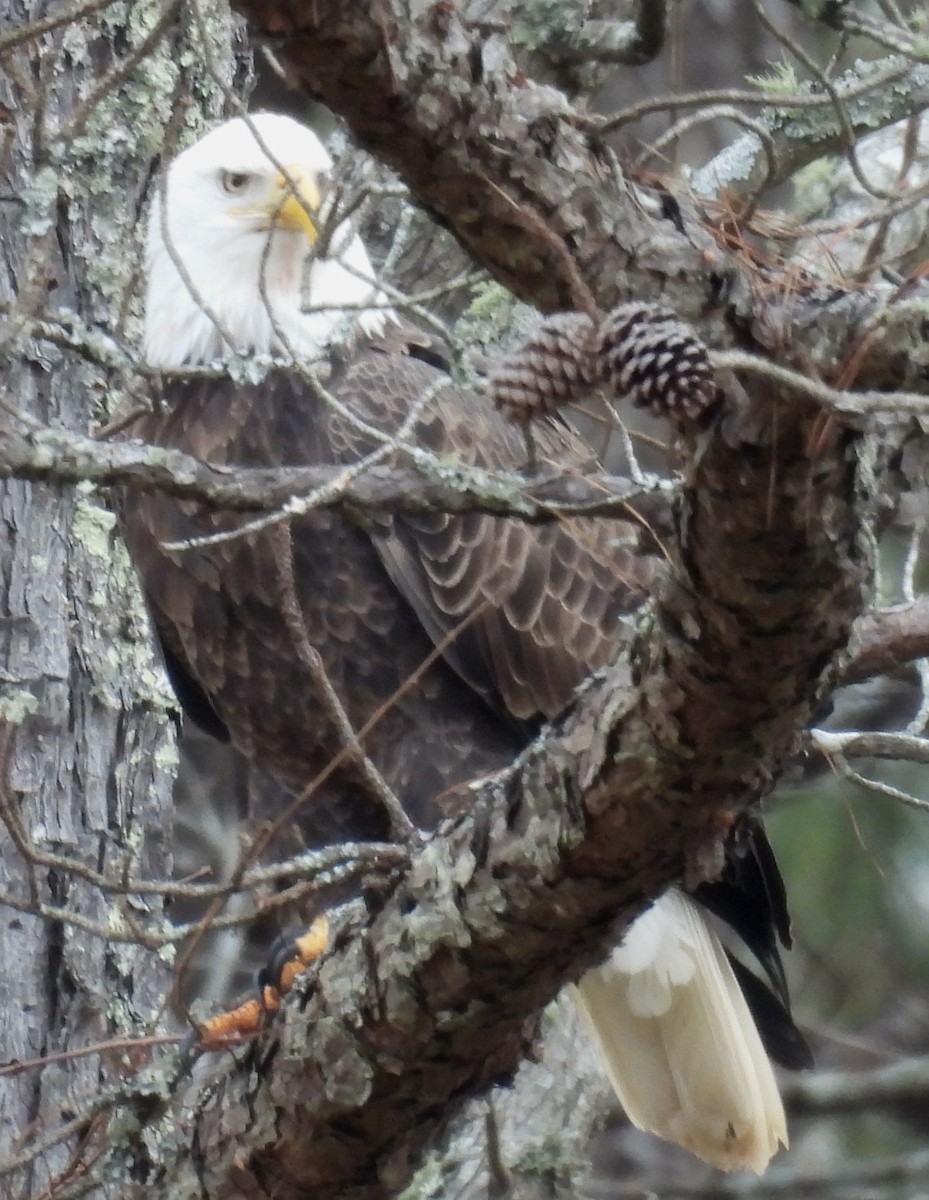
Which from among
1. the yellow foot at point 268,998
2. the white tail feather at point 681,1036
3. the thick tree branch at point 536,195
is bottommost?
the white tail feather at point 681,1036

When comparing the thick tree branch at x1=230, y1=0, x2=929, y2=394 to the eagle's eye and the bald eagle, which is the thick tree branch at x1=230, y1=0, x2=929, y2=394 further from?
the eagle's eye

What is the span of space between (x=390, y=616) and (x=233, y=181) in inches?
34.7

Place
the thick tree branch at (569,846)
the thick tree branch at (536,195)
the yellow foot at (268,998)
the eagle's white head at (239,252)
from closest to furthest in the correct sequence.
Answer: the thick tree branch at (536,195) < the thick tree branch at (569,846) < the yellow foot at (268,998) < the eagle's white head at (239,252)

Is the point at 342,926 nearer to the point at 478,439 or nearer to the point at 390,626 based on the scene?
the point at 390,626

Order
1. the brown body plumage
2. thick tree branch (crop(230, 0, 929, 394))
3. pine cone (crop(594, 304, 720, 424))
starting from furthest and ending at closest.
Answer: the brown body plumage, thick tree branch (crop(230, 0, 929, 394)), pine cone (crop(594, 304, 720, 424))

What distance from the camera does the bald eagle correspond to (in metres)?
3.06

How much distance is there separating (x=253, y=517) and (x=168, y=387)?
1.47 ft

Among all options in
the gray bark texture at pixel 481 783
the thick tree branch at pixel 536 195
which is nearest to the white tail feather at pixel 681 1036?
the gray bark texture at pixel 481 783

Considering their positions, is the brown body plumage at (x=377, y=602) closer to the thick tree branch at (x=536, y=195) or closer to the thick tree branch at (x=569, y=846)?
the thick tree branch at (x=569, y=846)

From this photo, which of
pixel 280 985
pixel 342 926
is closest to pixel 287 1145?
pixel 342 926

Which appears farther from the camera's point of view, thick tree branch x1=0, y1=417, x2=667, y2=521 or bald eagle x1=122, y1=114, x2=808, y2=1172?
bald eagle x1=122, y1=114, x2=808, y2=1172

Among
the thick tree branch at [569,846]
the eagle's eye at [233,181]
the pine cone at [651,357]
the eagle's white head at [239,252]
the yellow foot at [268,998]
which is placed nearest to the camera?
the pine cone at [651,357]

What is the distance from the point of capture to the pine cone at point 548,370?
4.57ft

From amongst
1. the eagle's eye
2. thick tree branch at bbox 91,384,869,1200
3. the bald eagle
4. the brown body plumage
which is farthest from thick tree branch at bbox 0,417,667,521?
the eagle's eye
